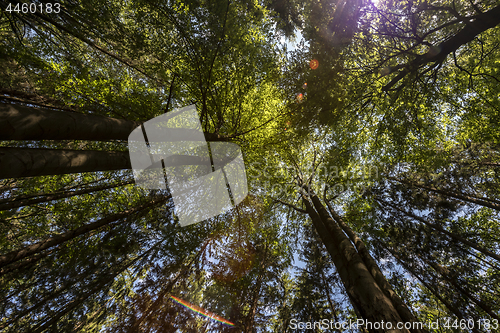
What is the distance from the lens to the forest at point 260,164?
4.06 m

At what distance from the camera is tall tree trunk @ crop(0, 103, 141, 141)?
6.42 feet

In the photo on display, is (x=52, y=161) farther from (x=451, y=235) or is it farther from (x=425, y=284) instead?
(x=451, y=235)

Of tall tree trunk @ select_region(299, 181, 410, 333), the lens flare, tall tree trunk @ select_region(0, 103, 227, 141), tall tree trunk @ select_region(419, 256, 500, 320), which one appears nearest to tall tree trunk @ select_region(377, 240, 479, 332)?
tall tree trunk @ select_region(419, 256, 500, 320)

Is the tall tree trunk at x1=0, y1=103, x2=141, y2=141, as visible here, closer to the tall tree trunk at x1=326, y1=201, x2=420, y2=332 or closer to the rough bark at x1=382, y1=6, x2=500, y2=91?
the tall tree trunk at x1=326, y1=201, x2=420, y2=332

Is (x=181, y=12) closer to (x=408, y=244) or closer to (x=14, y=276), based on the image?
(x=14, y=276)

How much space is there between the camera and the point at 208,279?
24.1ft

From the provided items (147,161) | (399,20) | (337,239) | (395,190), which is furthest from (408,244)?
(147,161)

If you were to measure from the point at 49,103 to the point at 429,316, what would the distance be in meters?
14.1

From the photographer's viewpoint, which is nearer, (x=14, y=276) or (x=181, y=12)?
(x=181, y=12)

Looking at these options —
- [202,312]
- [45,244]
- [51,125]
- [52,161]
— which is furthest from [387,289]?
[45,244]

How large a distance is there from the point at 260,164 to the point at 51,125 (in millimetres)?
6640

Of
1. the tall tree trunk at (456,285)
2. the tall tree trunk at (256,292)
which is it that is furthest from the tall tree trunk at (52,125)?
the tall tree trunk at (456,285)

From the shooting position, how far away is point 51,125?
2.24 meters

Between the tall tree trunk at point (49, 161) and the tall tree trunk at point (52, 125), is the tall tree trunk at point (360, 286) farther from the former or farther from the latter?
the tall tree trunk at point (52, 125)
